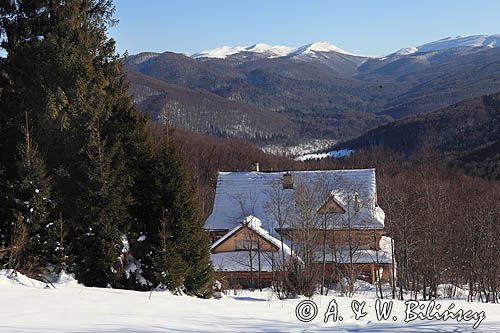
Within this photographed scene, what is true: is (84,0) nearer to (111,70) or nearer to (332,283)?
(111,70)

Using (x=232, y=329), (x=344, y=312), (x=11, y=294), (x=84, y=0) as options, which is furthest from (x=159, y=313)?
(x=84, y=0)

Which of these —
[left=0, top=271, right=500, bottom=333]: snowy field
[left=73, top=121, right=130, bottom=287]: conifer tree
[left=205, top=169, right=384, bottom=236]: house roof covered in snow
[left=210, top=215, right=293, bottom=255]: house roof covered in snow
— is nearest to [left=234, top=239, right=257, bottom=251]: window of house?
[left=210, top=215, right=293, bottom=255]: house roof covered in snow

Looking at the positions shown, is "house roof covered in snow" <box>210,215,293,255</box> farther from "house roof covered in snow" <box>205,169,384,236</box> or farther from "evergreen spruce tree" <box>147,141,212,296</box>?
"evergreen spruce tree" <box>147,141,212,296</box>

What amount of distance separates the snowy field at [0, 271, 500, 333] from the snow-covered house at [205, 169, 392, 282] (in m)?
17.4

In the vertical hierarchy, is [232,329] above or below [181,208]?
below

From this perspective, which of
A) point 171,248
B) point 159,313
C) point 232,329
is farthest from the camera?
point 171,248

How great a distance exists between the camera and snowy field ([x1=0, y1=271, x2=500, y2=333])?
924 centimetres

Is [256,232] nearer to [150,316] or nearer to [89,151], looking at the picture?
[89,151]

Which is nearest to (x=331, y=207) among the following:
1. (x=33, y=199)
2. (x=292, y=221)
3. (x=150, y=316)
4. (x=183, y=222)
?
(x=292, y=221)

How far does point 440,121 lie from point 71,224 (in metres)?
167

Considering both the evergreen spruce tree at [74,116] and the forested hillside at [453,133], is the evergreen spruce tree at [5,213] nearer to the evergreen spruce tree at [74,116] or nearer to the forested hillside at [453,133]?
the evergreen spruce tree at [74,116]

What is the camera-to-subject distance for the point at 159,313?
10.8 meters

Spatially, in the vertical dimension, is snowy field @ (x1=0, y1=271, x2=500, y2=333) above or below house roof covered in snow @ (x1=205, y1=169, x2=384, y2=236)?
below

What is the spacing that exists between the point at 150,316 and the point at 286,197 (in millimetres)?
29352
